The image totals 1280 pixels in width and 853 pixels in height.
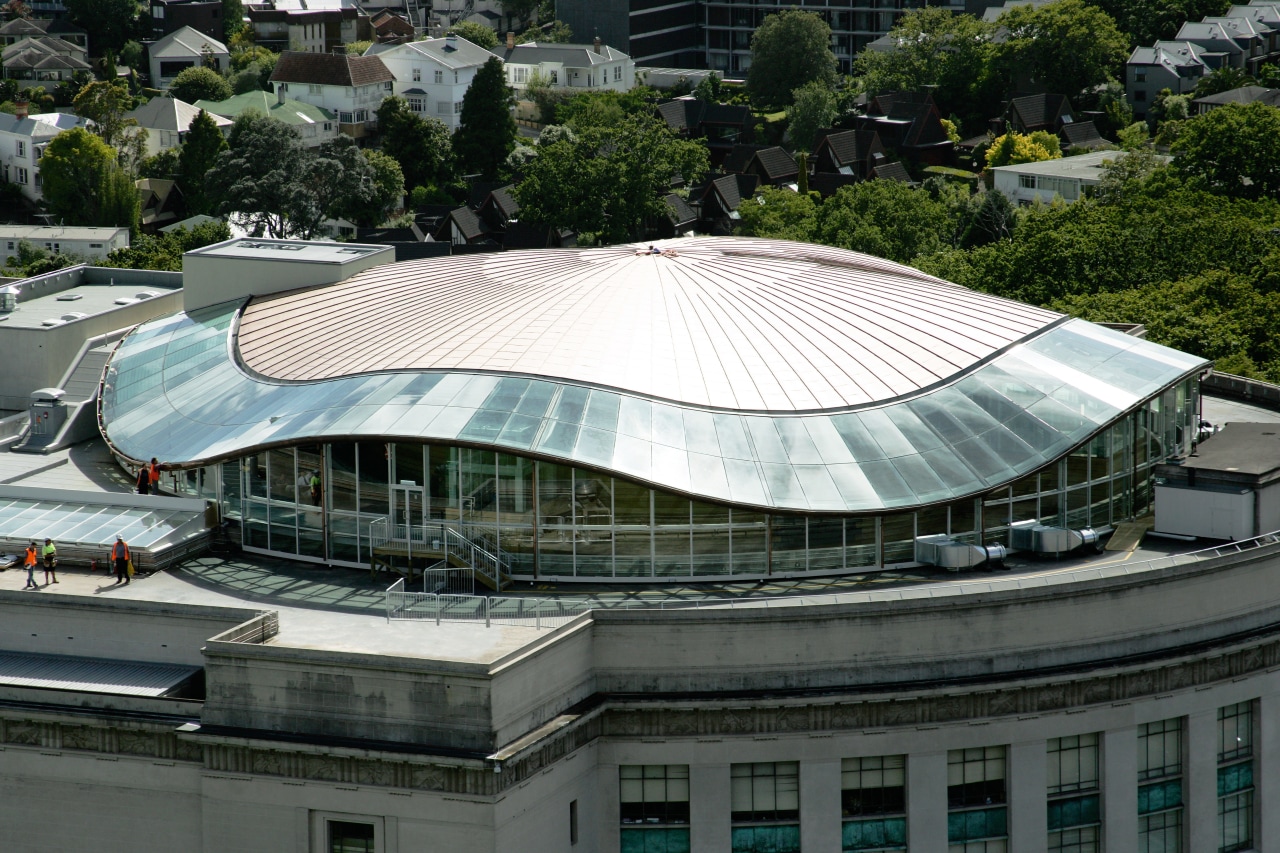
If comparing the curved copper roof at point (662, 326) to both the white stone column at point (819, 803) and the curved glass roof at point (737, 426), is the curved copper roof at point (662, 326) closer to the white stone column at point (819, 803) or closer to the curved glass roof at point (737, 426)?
the curved glass roof at point (737, 426)

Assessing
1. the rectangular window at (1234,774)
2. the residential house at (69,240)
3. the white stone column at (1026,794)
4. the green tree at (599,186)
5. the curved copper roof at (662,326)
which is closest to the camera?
the white stone column at (1026,794)

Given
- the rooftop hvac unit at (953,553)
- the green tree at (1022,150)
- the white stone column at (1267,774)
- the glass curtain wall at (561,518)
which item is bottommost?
the white stone column at (1267,774)

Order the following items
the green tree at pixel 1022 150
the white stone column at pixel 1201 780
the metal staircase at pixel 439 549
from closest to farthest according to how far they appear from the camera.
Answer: the white stone column at pixel 1201 780 → the metal staircase at pixel 439 549 → the green tree at pixel 1022 150

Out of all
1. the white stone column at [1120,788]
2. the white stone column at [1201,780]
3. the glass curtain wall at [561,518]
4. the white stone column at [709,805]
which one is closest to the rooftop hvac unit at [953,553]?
the glass curtain wall at [561,518]

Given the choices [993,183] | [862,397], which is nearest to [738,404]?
[862,397]

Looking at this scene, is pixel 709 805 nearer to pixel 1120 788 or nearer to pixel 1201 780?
pixel 1120 788

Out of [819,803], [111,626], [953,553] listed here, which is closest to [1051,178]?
[953,553]

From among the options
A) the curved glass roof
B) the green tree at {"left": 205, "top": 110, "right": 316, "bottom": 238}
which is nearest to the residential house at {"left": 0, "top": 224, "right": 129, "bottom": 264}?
the green tree at {"left": 205, "top": 110, "right": 316, "bottom": 238}
